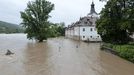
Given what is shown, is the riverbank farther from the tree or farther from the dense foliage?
the tree

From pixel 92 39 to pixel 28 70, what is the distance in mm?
45442

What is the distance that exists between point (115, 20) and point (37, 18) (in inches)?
1160

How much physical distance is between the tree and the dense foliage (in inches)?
1002

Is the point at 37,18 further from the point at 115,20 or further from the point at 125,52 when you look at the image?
the point at 125,52

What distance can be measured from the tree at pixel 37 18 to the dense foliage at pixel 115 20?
25452 millimetres

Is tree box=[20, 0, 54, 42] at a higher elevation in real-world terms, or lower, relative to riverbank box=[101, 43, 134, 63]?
higher

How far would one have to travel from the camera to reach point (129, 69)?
2130 cm

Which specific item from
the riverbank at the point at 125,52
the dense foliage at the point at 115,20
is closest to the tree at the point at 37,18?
the dense foliage at the point at 115,20

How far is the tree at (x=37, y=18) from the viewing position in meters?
59.8

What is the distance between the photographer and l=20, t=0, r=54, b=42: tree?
59.8 metres

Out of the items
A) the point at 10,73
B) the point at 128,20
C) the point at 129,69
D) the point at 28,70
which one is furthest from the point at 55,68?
the point at 128,20

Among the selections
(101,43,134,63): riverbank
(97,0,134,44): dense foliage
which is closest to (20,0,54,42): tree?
(97,0,134,44): dense foliage

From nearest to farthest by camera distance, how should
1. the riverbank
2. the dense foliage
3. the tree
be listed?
the riverbank → the dense foliage → the tree

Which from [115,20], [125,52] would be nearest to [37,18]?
[115,20]
